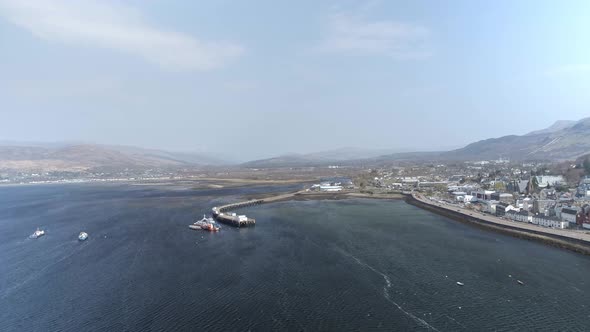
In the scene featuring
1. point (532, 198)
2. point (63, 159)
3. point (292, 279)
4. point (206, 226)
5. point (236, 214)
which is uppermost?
point (63, 159)

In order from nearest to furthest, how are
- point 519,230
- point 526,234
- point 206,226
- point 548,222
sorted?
point 526,234 → point 519,230 → point 548,222 → point 206,226

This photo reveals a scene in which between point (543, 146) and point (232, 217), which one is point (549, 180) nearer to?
point (232, 217)

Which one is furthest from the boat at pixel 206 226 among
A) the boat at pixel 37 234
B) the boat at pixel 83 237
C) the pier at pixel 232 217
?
the boat at pixel 37 234

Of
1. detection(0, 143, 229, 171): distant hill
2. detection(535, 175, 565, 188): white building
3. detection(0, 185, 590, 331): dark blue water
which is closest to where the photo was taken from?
detection(0, 185, 590, 331): dark blue water

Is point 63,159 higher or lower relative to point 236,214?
higher

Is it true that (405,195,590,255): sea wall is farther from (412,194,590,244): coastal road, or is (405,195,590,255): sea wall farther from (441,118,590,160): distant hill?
(441,118,590,160): distant hill

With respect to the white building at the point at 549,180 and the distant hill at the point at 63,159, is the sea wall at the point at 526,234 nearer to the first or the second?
the white building at the point at 549,180

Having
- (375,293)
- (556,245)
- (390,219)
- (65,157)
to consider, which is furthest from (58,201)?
(65,157)

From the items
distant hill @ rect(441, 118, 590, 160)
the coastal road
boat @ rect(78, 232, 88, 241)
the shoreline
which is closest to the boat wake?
the shoreline

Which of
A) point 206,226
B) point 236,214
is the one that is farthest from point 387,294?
point 236,214
